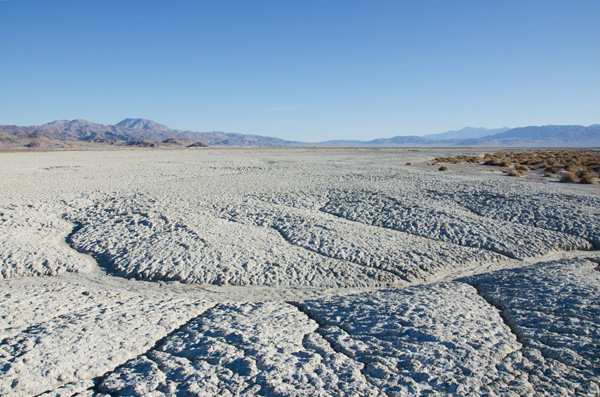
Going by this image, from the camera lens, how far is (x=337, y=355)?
2.63 m

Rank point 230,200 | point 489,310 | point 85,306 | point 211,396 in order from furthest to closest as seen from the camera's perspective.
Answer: point 230,200, point 85,306, point 489,310, point 211,396

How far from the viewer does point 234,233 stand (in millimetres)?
6031

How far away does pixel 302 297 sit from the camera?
394cm

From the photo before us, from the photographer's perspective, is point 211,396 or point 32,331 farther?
point 32,331

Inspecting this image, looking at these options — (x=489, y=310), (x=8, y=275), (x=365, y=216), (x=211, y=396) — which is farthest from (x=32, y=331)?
(x=365, y=216)

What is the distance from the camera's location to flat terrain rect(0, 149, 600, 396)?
2412 millimetres

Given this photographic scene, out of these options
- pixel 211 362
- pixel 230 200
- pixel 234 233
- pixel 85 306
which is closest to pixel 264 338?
pixel 211 362

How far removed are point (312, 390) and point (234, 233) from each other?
13.0 feet

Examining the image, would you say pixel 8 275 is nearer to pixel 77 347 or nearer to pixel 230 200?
pixel 77 347

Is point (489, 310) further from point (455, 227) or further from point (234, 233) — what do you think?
point (234, 233)

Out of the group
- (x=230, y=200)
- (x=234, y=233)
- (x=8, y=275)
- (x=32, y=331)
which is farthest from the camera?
(x=230, y=200)

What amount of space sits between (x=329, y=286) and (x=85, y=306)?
7.81ft

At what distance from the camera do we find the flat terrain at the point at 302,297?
241 centimetres

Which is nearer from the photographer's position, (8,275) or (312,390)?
(312,390)
